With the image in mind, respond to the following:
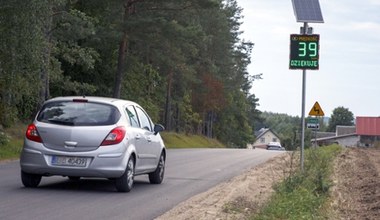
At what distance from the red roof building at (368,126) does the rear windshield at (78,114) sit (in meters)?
70.0

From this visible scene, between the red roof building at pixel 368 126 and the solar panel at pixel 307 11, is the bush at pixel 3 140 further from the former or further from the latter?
the red roof building at pixel 368 126

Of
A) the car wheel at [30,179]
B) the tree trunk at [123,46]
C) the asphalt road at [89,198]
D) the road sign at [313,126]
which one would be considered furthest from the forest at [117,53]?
the car wheel at [30,179]

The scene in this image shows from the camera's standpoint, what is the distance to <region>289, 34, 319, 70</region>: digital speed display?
1719 centimetres

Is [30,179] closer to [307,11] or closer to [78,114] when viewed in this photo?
[78,114]

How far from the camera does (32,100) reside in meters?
34.8

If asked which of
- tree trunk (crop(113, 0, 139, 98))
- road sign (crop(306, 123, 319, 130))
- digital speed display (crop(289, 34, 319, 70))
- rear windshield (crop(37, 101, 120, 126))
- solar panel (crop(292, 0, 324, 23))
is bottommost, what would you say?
rear windshield (crop(37, 101, 120, 126))

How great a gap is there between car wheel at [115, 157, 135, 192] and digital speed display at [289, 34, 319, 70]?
18.9 feet

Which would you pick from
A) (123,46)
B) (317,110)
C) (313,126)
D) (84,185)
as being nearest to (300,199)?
(84,185)

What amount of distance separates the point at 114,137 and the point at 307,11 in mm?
7479

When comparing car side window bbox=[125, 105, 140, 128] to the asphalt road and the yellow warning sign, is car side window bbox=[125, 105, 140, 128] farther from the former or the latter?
the yellow warning sign

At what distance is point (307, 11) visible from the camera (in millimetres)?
17938

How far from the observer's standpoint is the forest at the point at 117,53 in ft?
75.4

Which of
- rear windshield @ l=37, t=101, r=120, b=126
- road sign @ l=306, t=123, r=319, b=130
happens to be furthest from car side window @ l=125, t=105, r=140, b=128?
road sign @ l=306, t=123, r=319, b=130

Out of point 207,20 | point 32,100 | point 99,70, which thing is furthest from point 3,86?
point 207,20
